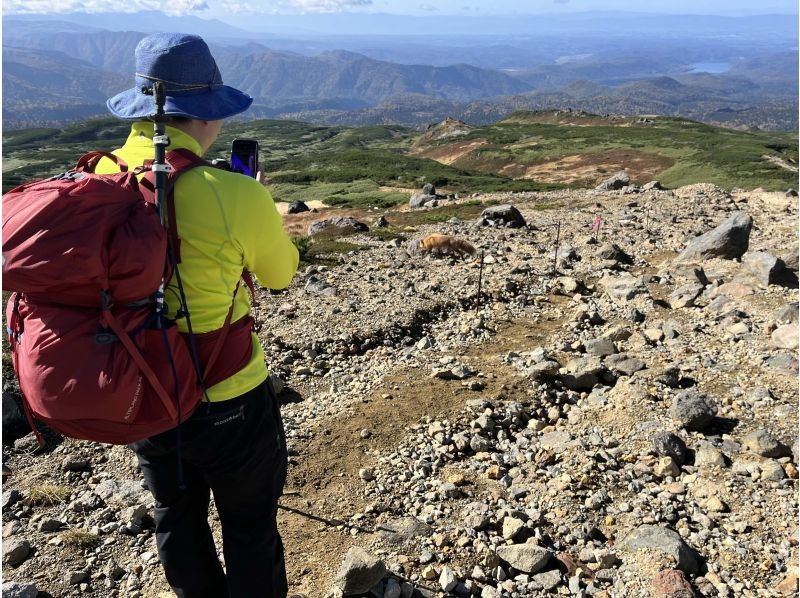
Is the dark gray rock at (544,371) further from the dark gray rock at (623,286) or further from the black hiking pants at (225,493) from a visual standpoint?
the black hiking pants at (225,493)

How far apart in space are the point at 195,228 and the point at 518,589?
3.49 metres

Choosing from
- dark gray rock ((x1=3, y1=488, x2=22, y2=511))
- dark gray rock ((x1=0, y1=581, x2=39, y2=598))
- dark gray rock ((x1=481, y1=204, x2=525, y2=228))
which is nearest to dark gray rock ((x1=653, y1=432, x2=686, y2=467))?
dark gray rock ((x1=0, y1=581, x2=39, y2=598))

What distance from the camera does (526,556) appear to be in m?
4.37

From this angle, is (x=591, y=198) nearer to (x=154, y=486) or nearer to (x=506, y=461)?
(x=506, y=461)

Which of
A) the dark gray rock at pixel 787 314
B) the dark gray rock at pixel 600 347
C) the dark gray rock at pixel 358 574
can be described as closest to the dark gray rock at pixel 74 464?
the dark gray rock at pixel 358 574

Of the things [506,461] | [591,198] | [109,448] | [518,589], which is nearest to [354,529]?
[518,589]

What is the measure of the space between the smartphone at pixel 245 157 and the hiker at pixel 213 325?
16cm

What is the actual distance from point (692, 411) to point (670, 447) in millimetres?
757

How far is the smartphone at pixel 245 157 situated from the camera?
2.81 metres

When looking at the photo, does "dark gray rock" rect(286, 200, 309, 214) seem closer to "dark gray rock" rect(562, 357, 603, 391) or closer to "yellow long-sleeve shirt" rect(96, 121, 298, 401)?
"dark gray rock" rect(562, 357, 603, 391)

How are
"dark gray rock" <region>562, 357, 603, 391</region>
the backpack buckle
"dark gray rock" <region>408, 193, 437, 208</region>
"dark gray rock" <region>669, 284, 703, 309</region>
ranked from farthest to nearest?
"dark gray rock" <region>408, 193, 437, 208</region> < "dark gray rock" <region>669, 284, 703, 309</region> < "dark gray rock" <region>562, 357, 603, 391</region> < the backpack buckle

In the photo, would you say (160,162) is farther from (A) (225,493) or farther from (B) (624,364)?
(B) (624,364)

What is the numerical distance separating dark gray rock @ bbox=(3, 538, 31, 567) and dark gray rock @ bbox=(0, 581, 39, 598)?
0.42 m

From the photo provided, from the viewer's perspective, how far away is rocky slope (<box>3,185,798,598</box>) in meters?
4.36
